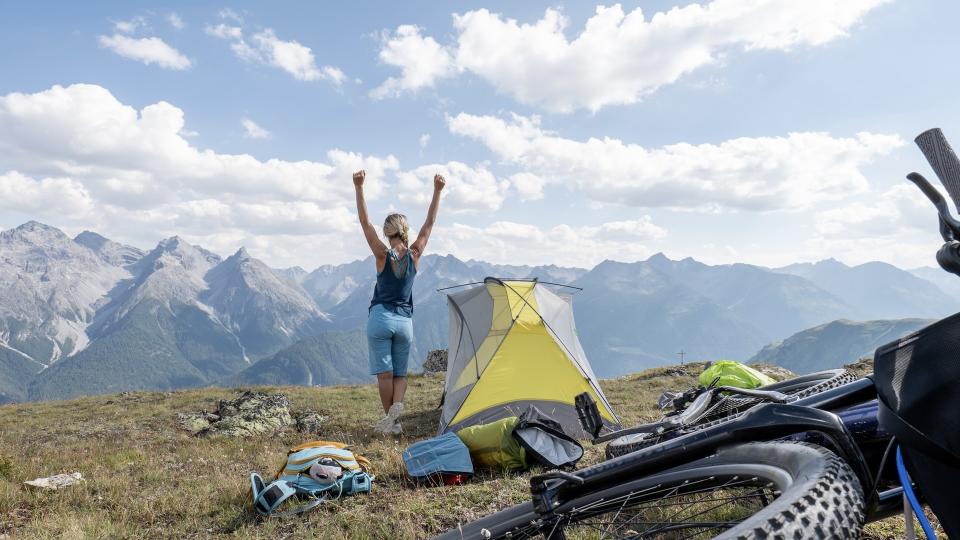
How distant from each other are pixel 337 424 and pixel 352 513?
7.36 m

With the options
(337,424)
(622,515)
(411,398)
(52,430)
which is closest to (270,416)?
(337,424)

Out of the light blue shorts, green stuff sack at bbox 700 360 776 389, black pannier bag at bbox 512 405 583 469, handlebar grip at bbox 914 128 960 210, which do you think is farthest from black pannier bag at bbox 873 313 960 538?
the light blue shorts

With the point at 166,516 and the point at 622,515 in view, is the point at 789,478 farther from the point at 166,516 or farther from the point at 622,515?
the point at 166,516

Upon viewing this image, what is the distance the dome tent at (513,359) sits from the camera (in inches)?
360

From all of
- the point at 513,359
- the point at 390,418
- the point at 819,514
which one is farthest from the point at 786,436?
the point at 390,418

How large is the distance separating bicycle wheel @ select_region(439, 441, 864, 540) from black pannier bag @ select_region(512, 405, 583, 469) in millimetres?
3038

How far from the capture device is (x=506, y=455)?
6.16 meters

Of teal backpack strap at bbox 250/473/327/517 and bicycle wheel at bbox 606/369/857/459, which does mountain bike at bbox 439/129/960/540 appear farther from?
teal backpack strap at bbox 250/473/327/517

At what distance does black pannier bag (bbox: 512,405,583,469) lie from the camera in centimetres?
596

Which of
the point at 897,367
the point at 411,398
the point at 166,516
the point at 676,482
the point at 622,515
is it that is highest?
the point at 897,367

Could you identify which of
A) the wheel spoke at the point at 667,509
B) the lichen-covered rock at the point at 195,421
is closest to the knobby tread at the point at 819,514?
the wheel spoke at the point at 667,509

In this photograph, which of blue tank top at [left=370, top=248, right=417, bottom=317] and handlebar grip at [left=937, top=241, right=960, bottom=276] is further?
blue tank top at [left=370, top=248, right=417, bottom=317]

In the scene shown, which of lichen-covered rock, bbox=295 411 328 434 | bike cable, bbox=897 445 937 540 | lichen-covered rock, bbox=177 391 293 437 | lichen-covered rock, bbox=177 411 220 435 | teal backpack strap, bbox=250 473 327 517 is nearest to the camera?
bike cable, bbox=897 445 937 540

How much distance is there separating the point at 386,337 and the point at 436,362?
18637 mm
